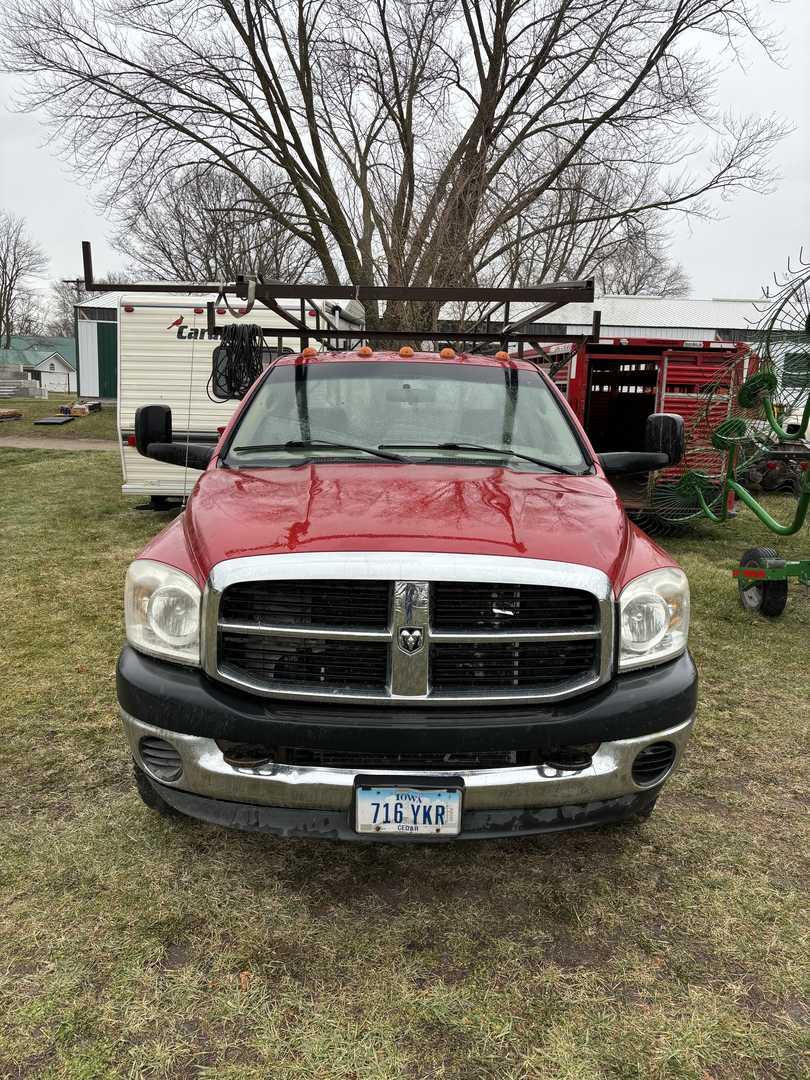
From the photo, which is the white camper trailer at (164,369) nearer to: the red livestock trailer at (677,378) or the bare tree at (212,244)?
the red livestock trailer at (677,378)

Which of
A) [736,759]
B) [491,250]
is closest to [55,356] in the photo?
[491,250]

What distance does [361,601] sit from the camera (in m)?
Result: 2.32

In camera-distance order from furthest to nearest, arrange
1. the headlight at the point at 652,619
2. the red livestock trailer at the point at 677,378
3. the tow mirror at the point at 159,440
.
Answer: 1. the red livestock trailer at the point at 677,378
2. the tow mirror at the point at 159,440
3. the headlight at the point at 652,619

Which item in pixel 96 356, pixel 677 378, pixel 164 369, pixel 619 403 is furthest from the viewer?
pixel 96 356

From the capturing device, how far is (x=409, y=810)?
7.45 feet

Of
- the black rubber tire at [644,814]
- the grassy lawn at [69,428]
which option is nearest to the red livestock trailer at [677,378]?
the black rubber tire at [644,814]

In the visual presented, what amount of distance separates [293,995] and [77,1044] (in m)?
0.59

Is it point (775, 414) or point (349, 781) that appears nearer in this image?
point (349, 781)

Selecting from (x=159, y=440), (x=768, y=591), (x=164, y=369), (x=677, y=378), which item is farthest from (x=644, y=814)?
(x=164, y=369)

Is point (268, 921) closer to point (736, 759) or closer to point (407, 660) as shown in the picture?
point (407, 660)

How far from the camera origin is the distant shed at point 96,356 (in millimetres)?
28328

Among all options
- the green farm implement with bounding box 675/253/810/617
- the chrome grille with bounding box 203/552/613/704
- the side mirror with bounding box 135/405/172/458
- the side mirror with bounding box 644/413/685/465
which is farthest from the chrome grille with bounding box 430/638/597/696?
the green farm implement with bounding box 675/253/810/617

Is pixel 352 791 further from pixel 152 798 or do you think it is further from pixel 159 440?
pixel 159 440

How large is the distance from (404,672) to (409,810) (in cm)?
41
